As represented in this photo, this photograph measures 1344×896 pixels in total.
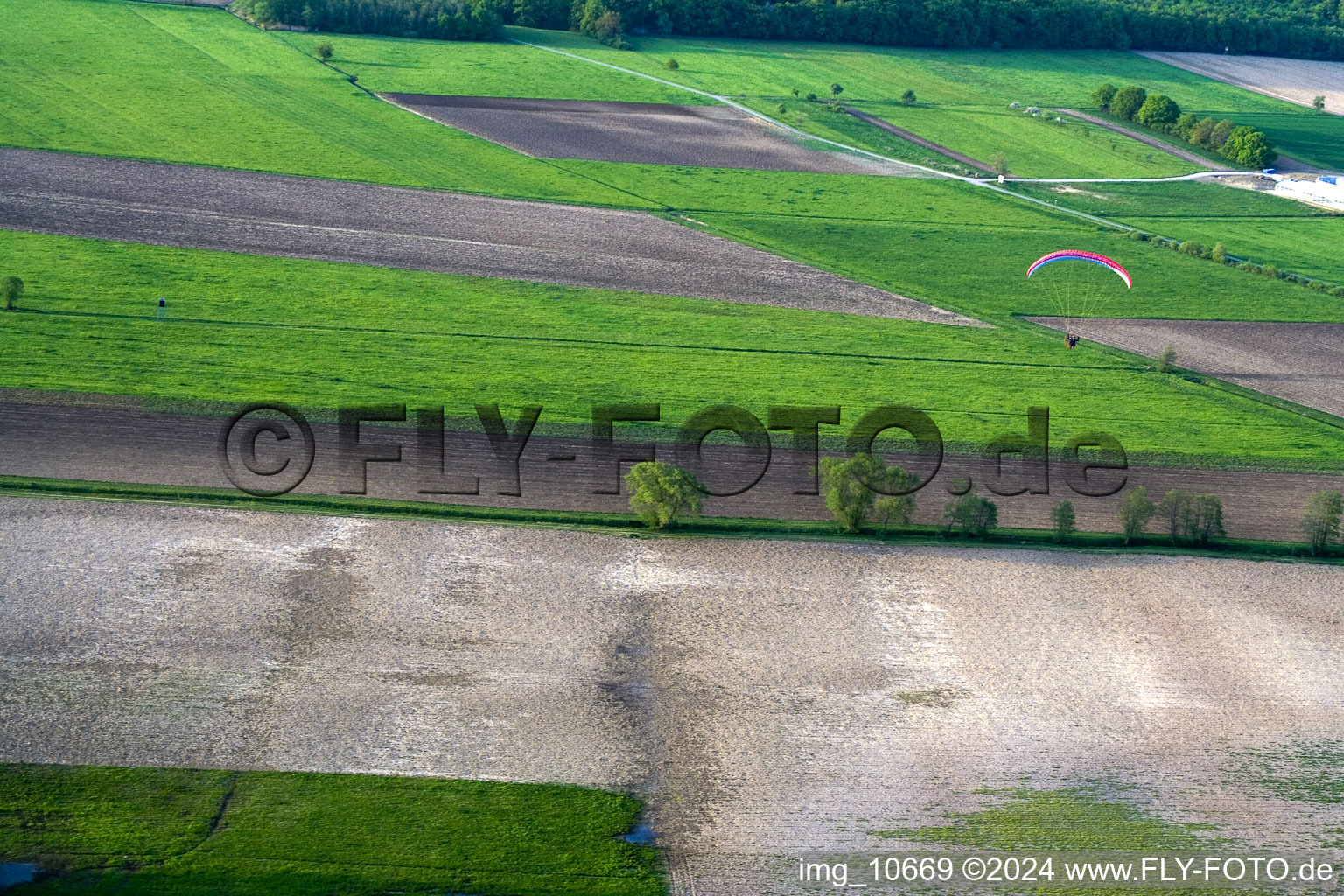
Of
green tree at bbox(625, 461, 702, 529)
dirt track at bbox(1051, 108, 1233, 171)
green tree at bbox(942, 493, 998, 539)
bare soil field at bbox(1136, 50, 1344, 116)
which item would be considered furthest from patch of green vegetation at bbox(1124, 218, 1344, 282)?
green tree at bbox(625, 461, 702, 529)

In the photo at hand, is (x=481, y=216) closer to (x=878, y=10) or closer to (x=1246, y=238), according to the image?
(x=1246, y=238)

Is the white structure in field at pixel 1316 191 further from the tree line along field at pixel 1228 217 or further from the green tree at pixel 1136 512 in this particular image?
the green tree at pixel 1136 512

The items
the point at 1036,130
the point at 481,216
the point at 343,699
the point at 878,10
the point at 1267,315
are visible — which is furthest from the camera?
the point at 878,10

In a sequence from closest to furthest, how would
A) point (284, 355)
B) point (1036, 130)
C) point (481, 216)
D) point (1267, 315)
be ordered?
point (284, 355) < point (1267, 315) < point (481, 216) < point (1036, 130)

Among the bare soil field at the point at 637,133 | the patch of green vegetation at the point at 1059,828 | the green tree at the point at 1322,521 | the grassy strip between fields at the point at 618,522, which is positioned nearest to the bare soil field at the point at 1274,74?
Result: the bare soil field at the point at 637,133

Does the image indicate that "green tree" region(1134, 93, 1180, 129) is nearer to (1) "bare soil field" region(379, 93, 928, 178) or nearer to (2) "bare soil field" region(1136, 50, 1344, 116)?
(2) "bare soil field" region(1136, 50, 1344, 116)

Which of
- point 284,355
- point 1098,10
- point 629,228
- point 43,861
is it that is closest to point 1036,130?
point 1098,10
